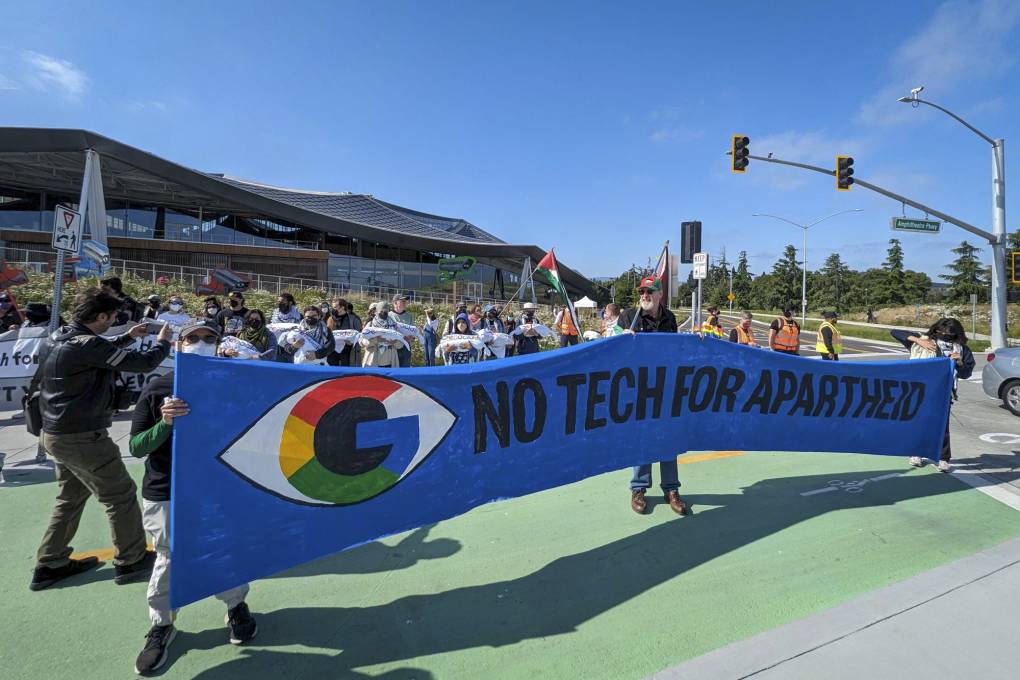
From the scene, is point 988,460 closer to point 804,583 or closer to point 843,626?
point 804,583

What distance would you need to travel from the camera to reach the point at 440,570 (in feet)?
11.9

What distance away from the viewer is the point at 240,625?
2.86 meters

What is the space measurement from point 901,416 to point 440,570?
15.8 feet

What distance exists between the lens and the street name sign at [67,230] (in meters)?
5.89

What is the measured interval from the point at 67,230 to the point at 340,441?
17.7 ft

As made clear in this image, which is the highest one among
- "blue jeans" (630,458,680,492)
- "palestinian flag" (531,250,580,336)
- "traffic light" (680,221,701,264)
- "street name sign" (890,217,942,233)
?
"street name sign" (890,217,942,233)

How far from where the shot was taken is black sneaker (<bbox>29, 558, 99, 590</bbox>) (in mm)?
3375

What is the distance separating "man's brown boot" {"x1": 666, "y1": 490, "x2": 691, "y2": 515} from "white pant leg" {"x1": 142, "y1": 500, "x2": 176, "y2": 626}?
3634mm

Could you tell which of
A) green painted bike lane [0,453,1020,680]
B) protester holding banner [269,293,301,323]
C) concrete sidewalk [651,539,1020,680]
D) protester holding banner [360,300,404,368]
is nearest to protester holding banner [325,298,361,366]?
protester holding banner [360,300,404,368]

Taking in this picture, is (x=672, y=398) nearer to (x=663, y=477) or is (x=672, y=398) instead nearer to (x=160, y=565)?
(x=663, y=477)

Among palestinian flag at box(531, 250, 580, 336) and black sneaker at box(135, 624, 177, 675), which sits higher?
palestinian flag at box(531, 250, 580, 336)

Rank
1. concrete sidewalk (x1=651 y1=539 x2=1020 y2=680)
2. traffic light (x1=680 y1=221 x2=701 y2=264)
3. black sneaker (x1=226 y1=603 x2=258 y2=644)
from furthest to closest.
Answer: traffic light (x1=680 y1=221 x2=701 y2=264) < black sneaker (x1=226 y1=603 x2=258 y2=644) < concrete sidewalk (x1=651 y1=539 x2=1020 y2=680)

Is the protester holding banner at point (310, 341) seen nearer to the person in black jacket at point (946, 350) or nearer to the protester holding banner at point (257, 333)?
the protester holding banner at point (257, 333)

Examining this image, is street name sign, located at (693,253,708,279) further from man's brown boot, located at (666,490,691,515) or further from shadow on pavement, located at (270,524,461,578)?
shadow on pavement, located at (270,524,461,578)
